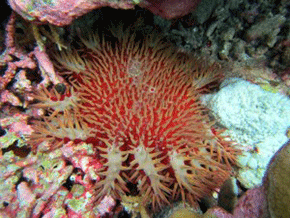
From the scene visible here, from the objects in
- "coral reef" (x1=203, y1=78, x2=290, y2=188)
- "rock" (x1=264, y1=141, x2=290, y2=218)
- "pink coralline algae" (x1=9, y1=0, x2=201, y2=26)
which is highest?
"pink coralline algae" (x1=9, y1=0, x2=201, y2=26)

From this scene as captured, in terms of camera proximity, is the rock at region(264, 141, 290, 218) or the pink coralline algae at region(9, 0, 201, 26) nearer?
the rock at region(264, 141, 290, 218)

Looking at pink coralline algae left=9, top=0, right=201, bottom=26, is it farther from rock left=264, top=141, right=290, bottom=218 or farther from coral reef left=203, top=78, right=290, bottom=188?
rock left=264, top=141, right=290, bottom=218

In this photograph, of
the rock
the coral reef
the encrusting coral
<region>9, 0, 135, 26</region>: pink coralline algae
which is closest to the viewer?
the rock

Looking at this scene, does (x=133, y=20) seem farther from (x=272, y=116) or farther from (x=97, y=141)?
(x=272, y=116)

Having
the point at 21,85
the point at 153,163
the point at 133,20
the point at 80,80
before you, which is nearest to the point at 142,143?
the point at 153,163

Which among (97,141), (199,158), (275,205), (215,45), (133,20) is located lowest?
(275,205)

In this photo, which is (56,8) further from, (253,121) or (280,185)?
(253,121)

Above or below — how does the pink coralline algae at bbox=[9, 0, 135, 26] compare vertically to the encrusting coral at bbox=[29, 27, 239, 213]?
above

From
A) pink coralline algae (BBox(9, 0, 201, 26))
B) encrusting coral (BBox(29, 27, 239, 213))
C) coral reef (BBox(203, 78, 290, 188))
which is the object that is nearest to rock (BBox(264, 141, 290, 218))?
encrusting coral (BBox(29, 27, 239, 213))
